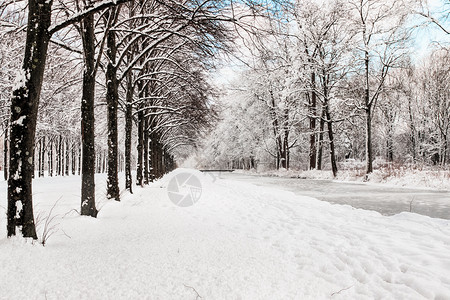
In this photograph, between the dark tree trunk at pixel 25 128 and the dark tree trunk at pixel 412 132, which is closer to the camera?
the dark tree trunk at pixel 25 128

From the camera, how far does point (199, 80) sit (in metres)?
9.88

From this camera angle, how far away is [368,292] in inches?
104

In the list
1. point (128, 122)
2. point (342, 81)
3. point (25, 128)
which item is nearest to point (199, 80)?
point (128, 122)

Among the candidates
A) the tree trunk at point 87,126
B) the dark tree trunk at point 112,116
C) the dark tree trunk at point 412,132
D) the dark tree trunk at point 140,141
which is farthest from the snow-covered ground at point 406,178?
the dark tree trunk at point 412,132

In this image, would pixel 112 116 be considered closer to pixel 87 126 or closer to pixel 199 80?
pixel 87 126

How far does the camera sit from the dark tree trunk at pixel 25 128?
3.37 metres

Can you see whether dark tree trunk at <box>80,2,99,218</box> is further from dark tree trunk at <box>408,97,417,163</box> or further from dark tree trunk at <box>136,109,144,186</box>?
dark tree trunk at <box>408,97,417,163</box>

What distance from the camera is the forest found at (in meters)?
4.64

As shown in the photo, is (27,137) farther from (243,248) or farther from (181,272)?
(243,248)

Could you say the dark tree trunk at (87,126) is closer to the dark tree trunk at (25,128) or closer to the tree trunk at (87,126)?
the tree trunk at (87,126)

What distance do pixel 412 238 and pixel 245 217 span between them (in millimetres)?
3355

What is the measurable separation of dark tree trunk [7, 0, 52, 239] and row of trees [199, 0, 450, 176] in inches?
160

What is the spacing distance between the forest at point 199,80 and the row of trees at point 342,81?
0.33 ft

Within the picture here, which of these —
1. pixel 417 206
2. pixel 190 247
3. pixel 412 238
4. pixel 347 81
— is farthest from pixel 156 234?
pixel 347 81
